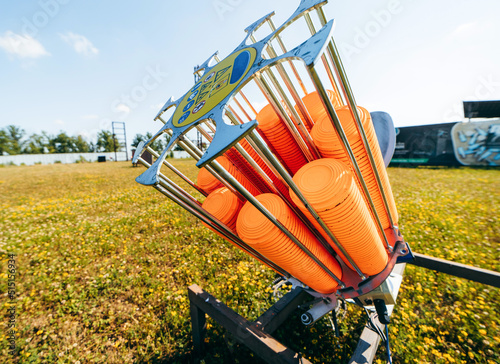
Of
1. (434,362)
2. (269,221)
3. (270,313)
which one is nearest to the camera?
(269,221)

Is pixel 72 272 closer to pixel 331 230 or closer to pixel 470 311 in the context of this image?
pixel 331 230

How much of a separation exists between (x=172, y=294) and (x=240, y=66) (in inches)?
150

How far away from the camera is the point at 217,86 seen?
127 centimetres

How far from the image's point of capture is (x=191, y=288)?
7.64 feet

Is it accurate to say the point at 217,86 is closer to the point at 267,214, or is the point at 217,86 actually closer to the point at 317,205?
the point at 267,214

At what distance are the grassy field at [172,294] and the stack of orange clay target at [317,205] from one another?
6.04 ft

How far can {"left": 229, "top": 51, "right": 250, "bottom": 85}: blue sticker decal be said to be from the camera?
1162 millimetres

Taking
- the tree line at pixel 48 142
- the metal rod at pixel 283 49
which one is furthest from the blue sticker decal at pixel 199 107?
the tree line at pixel 48 142

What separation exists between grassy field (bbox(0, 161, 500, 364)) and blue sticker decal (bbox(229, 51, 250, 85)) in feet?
9.31

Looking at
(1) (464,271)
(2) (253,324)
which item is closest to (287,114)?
(2) (253,324)

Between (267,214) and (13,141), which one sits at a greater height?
(13,141)

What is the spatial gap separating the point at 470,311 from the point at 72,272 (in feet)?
21.9

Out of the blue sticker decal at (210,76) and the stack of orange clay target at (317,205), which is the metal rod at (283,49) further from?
the blue sticker decal at (210,76)

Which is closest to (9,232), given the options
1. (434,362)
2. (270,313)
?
(270,313)
